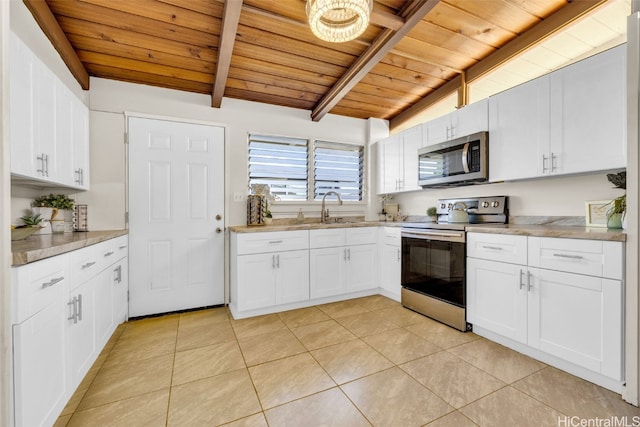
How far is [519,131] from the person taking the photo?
2.30 meters

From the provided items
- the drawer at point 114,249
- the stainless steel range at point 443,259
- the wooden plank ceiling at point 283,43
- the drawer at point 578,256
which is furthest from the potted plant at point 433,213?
the drawer at point 114,249

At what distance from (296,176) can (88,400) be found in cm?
277

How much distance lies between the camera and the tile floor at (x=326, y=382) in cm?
141

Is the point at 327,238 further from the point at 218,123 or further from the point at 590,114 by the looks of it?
the point at 590,114

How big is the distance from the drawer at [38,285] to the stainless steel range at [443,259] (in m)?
2.65

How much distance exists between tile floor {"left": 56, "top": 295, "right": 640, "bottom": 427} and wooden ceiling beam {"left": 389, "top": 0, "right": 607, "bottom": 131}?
2.56 meters

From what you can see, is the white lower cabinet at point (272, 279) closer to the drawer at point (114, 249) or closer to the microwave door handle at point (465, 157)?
the drawer at point (114, 249)

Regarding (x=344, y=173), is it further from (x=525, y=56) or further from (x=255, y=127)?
(x=525, y=56)

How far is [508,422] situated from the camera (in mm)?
1356

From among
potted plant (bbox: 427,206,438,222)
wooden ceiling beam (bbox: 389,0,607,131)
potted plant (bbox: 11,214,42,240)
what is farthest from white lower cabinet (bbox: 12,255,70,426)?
wooden ceiling beam (bbox: 389,0,607,131)

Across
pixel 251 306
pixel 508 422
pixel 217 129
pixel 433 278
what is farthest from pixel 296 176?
pixel 508 422

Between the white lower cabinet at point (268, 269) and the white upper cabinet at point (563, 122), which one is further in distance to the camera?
the white lower cabinet at point (268, 269)

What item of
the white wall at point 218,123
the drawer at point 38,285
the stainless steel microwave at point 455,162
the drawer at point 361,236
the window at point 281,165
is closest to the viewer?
the drawer at point 38,285

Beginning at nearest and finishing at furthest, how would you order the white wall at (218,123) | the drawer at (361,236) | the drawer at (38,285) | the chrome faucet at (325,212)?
the drawer at (38,285)
the white wall at (218,123)
the drawer at (361,236)
the chrome faucet at (325,212)
